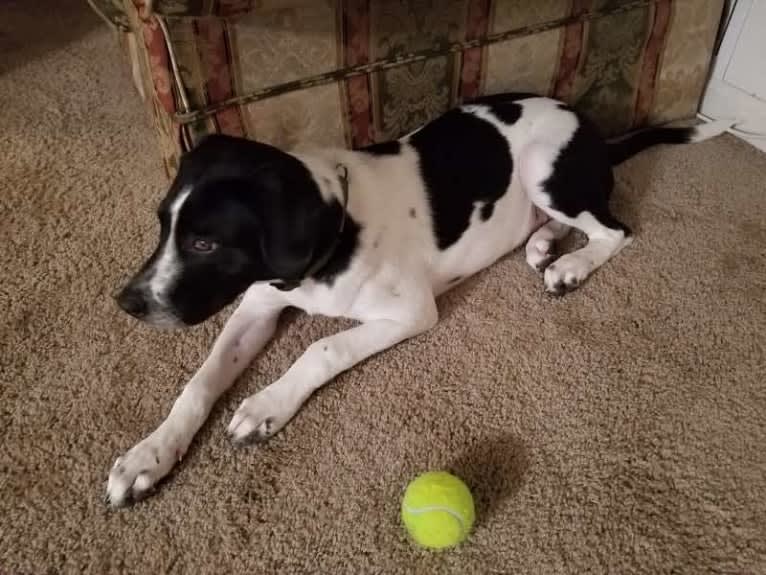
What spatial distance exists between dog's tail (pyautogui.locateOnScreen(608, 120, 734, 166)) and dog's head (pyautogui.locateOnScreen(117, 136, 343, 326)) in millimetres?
1246

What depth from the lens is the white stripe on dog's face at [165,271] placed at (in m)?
1.42

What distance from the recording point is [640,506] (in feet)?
4.80

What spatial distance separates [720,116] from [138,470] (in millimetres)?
2339

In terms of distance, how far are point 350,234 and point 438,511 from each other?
64cm

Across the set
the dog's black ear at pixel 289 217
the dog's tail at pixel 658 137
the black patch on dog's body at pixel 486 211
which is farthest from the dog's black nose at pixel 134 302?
the dog's tail at pixel 658 137

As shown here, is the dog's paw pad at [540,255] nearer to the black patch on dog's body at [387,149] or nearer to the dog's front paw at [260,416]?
the black patch on dog's body at [387,149]

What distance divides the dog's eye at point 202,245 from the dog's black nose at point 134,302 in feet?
0.51

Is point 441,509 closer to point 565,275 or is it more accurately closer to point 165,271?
point 165,271

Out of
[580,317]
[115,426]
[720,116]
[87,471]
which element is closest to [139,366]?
[115,426]

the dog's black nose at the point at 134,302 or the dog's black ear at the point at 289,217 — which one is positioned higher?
the dog's black ear at the point at 289,217

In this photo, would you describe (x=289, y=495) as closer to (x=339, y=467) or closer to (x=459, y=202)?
(x=339, y=467)

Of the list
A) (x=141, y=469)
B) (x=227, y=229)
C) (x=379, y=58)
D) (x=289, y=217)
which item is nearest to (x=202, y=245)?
(x=227, y=229)

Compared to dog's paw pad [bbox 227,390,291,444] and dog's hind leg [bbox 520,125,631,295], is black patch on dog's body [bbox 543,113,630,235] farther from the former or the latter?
dog's paw pad [bbox 227,390,291,444]

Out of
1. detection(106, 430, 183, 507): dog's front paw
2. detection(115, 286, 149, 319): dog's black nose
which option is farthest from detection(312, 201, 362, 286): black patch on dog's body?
detection(106, 430, 183, 507): dog's front paw
